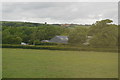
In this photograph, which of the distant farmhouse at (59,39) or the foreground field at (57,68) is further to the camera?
the distant farmhouse at (59,39)

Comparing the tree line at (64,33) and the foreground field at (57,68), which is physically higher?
the tree line at (64,33)

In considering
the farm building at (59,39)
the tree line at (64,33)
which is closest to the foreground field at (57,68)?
the tree line at (64,33)

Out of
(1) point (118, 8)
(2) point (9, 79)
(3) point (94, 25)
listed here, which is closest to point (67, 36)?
(3) point (94, 25)

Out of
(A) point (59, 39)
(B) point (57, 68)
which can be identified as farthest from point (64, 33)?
(B) point (57, 68)

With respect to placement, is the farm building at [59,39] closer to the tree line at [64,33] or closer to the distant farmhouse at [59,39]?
the distant farmhouse at [59,39]

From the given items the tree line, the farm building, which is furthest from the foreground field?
the farm building

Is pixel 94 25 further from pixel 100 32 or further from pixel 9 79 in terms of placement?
pixel 9 79

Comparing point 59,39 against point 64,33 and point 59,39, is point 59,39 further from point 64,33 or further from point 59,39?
point 64,33

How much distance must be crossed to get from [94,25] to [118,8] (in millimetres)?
4803

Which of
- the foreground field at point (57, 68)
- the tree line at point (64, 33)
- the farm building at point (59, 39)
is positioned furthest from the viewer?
the farm building at point (59, 39)

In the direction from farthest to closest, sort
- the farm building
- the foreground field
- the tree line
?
the farm building → the tree line → the foreground field

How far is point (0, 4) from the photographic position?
10.7 m

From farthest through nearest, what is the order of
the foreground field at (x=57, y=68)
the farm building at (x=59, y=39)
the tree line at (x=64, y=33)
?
the farm building at (x=59, y=39), the tree line at (x=64, y=33), the foreground field at (x=57, y=68)

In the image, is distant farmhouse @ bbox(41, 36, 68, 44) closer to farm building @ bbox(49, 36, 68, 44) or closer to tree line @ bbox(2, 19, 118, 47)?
farm building @ bbox(49, 36, 68, 44)
